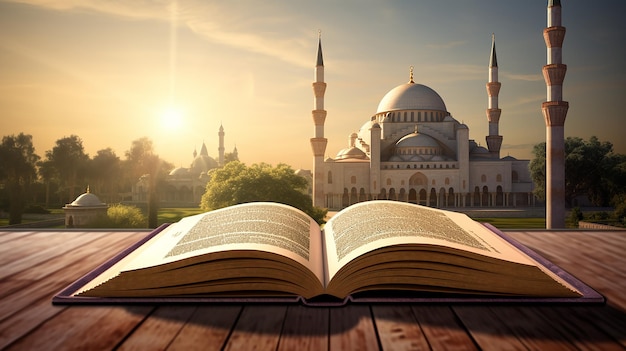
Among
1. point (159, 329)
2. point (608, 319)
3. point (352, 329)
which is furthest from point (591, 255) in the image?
point (159, 329)

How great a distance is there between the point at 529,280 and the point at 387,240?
2.46 ft

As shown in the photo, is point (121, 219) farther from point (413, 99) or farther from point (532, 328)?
point (413, 99)

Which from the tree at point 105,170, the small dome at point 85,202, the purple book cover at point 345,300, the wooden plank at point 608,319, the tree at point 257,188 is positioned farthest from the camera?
the tree at point 105,170

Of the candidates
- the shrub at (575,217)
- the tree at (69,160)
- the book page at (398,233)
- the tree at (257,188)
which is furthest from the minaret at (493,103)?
the book page at (398,233)

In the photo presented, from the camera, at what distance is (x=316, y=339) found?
187 centimetres

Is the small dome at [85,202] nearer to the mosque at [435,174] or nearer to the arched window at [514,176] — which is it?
the mosque at [435,174]

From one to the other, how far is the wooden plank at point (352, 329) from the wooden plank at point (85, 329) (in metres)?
0.88

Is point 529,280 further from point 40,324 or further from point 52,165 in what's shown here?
point 52,165

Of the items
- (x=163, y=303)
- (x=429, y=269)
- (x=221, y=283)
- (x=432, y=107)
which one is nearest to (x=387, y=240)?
(x=429, y=269)

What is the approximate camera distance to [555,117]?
20.5 m

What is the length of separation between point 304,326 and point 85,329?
0.95m

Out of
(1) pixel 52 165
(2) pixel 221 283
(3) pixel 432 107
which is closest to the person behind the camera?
(2) pixel 221 283

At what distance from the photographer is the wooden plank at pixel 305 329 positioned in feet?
5.96

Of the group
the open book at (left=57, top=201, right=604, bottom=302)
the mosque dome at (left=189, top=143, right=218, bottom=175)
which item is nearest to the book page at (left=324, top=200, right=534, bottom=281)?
the open book at (left=57, top=201, right=604, bottom=302)
